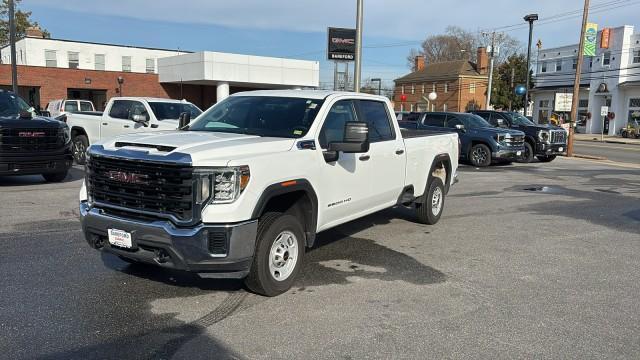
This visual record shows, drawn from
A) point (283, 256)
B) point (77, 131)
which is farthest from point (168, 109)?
point (283, 256)

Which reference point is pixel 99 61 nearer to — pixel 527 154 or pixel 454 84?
pixel 454 84

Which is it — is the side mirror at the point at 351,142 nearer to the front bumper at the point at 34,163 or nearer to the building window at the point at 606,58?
the front bumper at the point at 34,163

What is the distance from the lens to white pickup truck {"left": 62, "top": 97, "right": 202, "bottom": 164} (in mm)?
12891

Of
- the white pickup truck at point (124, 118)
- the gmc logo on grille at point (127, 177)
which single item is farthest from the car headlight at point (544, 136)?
the gmc logo on grille at point (127, 177)

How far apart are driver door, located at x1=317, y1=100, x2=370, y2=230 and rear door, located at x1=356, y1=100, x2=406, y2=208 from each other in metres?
0.19

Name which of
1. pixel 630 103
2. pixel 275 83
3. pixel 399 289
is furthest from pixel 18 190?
pixel 630 103

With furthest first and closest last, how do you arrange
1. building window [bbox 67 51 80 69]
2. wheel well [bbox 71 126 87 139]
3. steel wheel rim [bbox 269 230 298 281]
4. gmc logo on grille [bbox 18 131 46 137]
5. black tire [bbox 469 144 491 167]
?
building window [bbox 67 51 80 69]
black tire [bbox 469 144 491 167]
wheel well [bbox 71 126 87 139]
gmc logo on grille [bbox 18 131 46 137]
steel wheel rim [bbox 269 230 298 281]

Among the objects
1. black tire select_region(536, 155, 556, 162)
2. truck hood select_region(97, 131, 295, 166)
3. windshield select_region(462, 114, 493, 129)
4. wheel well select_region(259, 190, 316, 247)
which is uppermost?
windshield select_region(462, 114, 493, 129)

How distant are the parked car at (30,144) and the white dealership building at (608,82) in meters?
44.3

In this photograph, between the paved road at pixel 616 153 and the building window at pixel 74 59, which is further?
the building window at pixel 74 59

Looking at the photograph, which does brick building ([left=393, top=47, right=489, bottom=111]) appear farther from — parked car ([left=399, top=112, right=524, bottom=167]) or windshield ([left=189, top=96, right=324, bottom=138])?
windshield ([left=189, top=96, right=324, bottom=138])

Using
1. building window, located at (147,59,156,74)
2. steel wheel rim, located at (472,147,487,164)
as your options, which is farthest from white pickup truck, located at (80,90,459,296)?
building window, located at (147,59,156,74)

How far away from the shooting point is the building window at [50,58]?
47.5 m

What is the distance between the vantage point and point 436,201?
835 cm
